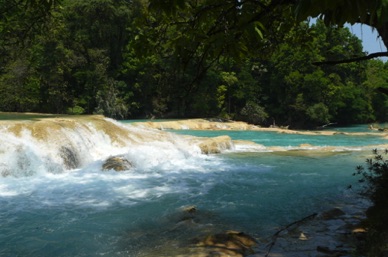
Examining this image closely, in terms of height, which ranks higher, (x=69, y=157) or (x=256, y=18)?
(x=256, y=18)

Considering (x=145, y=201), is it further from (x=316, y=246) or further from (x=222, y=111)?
(x=222, y=111)

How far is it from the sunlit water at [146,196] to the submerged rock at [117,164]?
0.22m

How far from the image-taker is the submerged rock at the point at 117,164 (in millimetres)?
11319

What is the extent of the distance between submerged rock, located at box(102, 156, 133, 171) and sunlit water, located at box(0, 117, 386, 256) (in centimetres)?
22

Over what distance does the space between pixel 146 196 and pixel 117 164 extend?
3.36 m

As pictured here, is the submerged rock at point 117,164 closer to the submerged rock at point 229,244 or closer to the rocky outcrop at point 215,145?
the rocky outcrop at point 215,145

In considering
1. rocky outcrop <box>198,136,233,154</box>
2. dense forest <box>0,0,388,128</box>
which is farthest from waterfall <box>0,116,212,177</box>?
dense forest <box>0,0,388,128</box>

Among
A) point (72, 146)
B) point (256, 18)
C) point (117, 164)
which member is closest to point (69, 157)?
point (72, 146)

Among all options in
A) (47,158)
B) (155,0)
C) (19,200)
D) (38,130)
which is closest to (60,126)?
(38,130)

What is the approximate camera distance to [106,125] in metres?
15.2

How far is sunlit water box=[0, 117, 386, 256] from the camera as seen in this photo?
5.60 meters

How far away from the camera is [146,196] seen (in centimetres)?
834

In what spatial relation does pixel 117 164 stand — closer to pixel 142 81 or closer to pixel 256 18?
pixel 256 18

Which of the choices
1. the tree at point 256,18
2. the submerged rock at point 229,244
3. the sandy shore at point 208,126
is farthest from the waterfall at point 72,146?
the sandy shore at point 208,126
